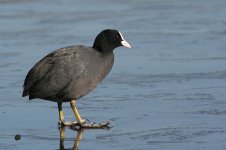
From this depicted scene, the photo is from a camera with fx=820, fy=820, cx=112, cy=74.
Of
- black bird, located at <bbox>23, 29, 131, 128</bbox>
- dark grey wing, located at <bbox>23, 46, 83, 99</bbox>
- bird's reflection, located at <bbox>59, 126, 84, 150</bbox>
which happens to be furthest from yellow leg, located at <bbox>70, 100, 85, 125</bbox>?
dark grey wing, located at <bbox>23, 46, 83, 99</bbox>

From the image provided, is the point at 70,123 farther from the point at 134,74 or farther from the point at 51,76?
the point at 134,74

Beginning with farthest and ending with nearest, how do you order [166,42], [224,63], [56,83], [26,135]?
[166,42] → [224,63] → [56,83] → [26,135]

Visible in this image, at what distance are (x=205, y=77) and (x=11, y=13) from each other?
7.10 m

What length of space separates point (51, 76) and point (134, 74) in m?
2.54

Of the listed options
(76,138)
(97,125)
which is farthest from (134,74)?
(76,138)

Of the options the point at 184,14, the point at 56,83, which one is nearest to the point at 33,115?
the point at 56,83

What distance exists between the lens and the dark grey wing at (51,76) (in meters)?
8.34

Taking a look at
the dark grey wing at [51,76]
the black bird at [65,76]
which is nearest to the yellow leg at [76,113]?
the black bird at [65,76]

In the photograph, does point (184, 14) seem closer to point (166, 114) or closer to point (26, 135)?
point (166, 114)

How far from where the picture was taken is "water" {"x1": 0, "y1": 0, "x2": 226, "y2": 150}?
760 cm

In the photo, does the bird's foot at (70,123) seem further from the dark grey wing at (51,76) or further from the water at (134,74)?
the dark grey wing at (51,76)

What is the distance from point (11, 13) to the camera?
54.5 feet

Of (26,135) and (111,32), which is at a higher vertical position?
(111,32)

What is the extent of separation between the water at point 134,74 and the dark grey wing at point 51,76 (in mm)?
309
